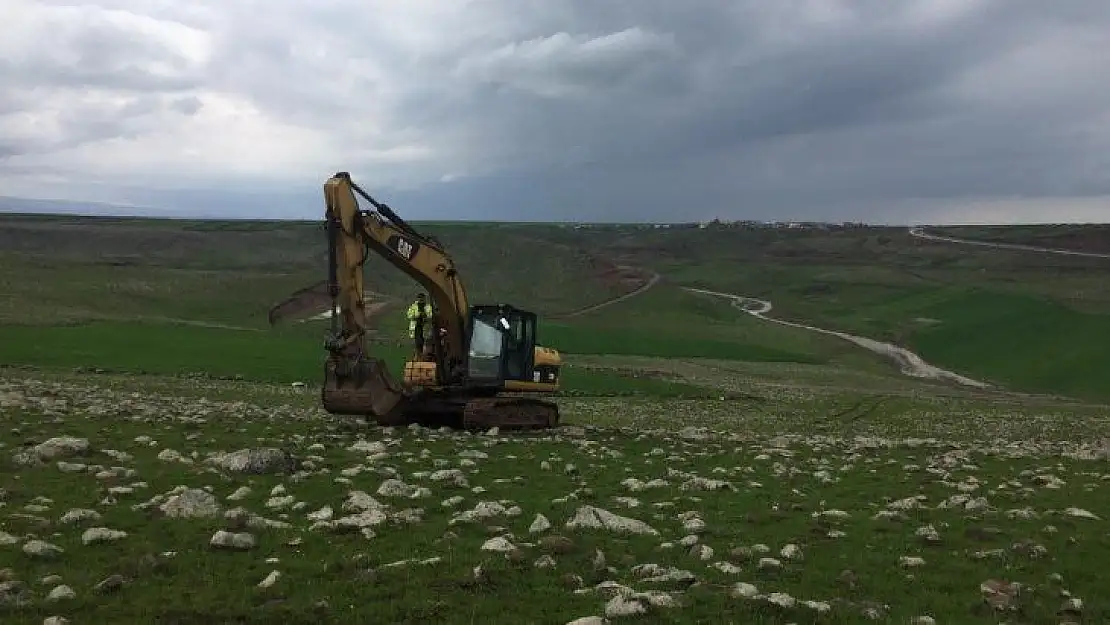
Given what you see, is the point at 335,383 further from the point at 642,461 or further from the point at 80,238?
the point at 80,238

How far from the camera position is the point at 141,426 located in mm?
20625

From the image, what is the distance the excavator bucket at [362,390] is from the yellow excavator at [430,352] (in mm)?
28

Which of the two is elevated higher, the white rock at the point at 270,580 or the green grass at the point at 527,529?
the white rock at the point at 270,580

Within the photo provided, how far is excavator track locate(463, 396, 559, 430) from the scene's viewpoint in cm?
2558

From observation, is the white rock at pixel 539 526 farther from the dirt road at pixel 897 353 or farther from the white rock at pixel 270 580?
the dirt road at pixel 897 353

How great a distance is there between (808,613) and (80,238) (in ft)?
699

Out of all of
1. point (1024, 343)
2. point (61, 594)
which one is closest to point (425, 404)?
point (61, 594)

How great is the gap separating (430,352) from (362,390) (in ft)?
11.5

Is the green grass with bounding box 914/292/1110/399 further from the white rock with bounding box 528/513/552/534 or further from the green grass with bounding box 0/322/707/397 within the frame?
the white rock with bounding box 528/513/552/534

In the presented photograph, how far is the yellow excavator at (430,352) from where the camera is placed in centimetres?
2455

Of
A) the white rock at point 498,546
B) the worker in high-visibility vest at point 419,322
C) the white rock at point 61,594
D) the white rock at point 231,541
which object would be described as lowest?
the white rock at point 498,546

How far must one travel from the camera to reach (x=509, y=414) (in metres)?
26.3

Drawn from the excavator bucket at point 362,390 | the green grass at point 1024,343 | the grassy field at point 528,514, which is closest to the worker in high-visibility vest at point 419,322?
the excavator bucket at point 362,390

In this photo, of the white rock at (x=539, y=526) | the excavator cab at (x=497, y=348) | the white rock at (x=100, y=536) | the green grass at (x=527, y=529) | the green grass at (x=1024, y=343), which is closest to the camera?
the green grass at (x=527, y=529)
